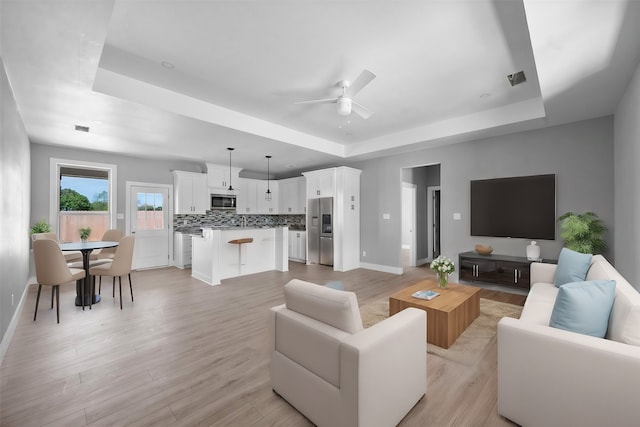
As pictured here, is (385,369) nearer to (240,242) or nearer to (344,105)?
(344,105)

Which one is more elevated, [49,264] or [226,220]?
[226,220]

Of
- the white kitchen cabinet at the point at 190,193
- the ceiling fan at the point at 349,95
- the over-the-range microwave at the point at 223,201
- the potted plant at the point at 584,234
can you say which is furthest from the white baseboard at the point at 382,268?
the white kitchen cabinet at the point at 190,193

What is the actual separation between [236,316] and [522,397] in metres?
2.89

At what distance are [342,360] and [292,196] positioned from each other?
705 centimetres

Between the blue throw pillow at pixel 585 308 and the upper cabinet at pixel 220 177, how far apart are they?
23.3 feet

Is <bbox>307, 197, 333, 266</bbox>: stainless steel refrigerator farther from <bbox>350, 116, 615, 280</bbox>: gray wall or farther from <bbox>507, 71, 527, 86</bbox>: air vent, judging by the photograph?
<bbox>507, 71, 527, 86</bbox>: air vent

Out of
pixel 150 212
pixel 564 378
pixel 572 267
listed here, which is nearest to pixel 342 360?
pixel 564 378

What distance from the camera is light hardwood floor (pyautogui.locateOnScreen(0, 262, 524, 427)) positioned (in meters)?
1.78

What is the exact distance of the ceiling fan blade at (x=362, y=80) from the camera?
2.65m

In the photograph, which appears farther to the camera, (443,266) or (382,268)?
(382,268)

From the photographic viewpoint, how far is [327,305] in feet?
5.36

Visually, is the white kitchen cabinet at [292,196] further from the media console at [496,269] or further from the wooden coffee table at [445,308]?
the wooden coffee table at [445,308]

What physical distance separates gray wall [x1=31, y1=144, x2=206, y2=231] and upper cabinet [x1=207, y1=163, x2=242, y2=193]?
0.31 metres

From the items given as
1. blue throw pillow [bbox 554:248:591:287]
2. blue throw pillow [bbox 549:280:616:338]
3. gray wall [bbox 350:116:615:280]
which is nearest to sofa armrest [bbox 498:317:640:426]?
blue throw pillow [bbox 549:280:616:338]
